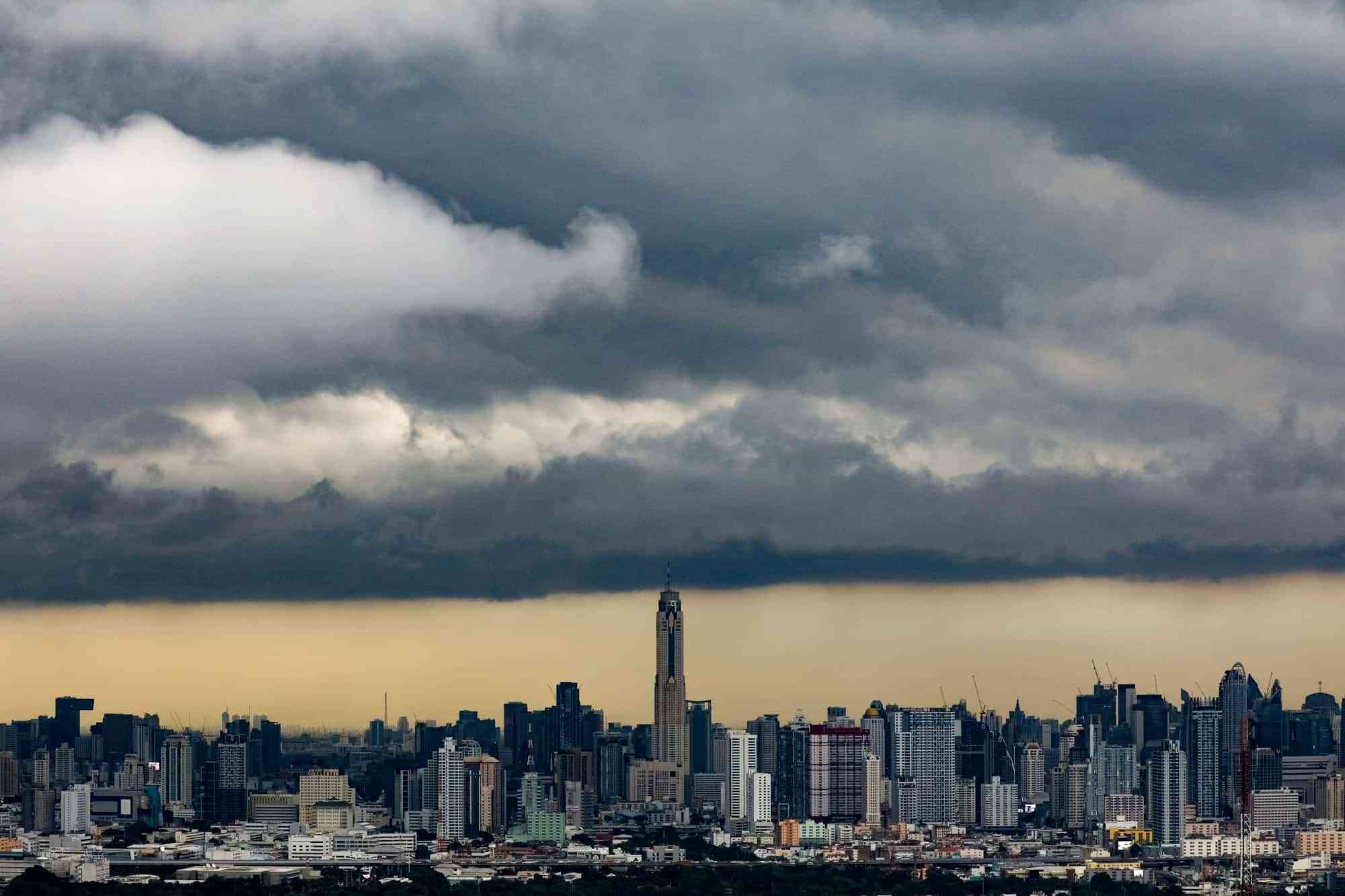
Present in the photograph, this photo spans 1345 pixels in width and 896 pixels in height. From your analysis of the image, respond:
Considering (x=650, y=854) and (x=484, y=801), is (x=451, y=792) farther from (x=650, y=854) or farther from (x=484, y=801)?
(x=650, y=854)

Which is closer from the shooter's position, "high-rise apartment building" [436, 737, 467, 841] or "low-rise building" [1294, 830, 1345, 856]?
"low-rise building" [1294, 830, 1345, 856]

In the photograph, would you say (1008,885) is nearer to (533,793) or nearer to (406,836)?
(406,836)

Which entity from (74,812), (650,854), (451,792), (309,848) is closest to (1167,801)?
(650,854)

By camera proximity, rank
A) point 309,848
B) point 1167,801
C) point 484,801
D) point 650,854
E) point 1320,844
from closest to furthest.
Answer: point 309,848
point 650,854
point 1320,844
point 1167,801
point 484,801

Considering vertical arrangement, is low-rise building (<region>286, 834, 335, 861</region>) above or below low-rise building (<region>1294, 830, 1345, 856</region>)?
above

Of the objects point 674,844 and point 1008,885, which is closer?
point 1008,885

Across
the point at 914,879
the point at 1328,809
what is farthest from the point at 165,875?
the point at 1328,809

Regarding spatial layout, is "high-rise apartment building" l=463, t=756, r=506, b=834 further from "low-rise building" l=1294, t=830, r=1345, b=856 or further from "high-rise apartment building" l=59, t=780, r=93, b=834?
"low-rise building" l=1294, t=830, r=1345, b=856

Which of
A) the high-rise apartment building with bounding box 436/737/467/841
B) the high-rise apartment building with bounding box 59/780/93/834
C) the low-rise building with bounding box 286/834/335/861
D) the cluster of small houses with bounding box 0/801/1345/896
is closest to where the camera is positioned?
the cluster of small houses with bounding box 0/801/1345/896

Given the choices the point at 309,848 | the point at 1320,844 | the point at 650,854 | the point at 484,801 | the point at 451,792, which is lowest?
the point at 1320,844

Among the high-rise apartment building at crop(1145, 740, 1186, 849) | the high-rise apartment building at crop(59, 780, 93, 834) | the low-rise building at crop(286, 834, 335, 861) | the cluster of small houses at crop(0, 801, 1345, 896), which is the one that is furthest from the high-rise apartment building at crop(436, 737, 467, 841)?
the high-rise apartment building at crop(1145, 740, 1186, 849)

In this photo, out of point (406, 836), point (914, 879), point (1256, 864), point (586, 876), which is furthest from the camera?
point (406, 836)
